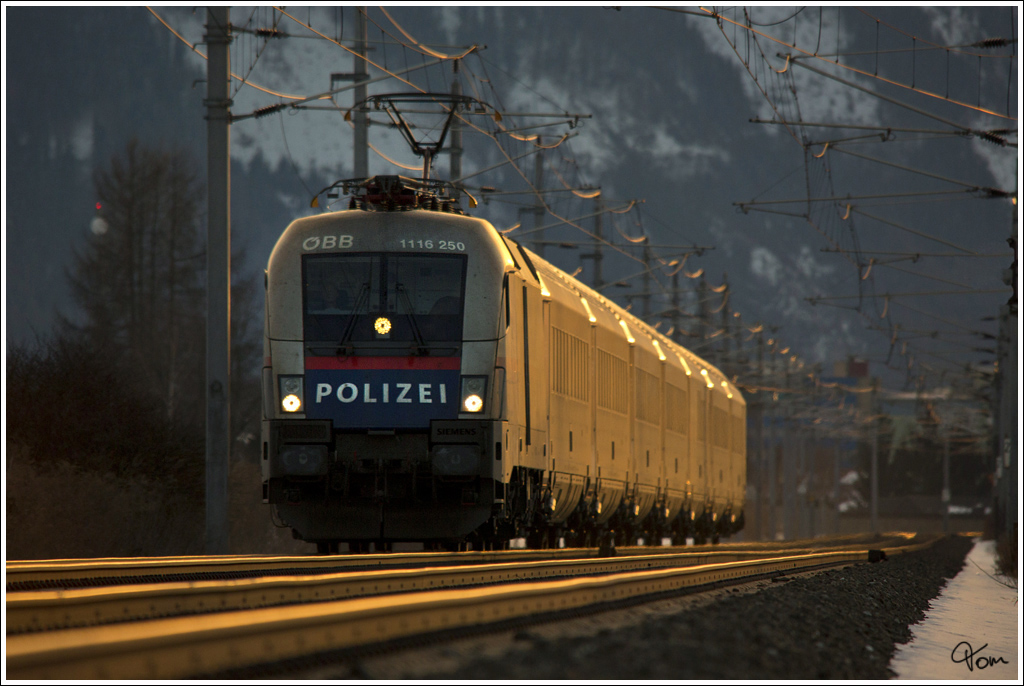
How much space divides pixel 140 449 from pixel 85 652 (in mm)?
16162

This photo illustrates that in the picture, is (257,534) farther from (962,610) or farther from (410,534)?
(962,610)

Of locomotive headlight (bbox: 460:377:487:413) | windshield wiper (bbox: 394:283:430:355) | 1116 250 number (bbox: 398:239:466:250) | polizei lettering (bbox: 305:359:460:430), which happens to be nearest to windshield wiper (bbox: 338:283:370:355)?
polizei lettering (bbox: 305:359:460:430)

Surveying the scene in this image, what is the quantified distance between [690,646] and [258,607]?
3562 millimetres

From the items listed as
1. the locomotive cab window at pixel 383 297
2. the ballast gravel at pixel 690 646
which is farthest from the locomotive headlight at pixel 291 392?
the ballast gravel at pixel 690 646

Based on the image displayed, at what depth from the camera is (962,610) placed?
1577cm

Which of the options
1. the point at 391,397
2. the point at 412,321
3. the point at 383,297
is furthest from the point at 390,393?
the point at 383,297

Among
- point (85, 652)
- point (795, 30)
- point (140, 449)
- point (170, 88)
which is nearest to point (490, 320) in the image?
point (795, 30)

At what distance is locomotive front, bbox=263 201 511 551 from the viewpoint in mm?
15453

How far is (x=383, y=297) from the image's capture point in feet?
51.6

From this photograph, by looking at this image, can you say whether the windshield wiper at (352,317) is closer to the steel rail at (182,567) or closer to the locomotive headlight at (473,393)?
the locomotive headlight at (473,393)

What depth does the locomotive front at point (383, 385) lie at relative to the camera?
15.5 m

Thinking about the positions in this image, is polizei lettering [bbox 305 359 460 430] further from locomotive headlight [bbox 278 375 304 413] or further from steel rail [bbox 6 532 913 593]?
steel rail [bbox 6 532 913 593]
